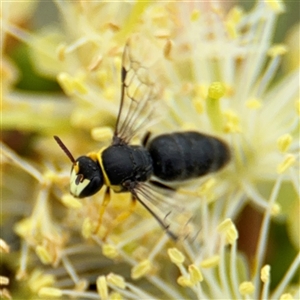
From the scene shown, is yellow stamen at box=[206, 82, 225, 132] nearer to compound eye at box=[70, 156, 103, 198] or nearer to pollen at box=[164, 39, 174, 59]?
pollen at box=[164, 39, 174, 59]

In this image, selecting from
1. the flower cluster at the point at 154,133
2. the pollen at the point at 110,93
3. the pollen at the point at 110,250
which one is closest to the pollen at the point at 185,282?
the flower cluster at the point at 154,133

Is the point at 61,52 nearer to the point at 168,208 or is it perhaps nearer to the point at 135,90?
the point at 135,90

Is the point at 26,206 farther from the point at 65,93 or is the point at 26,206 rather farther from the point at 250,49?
the point at 250,49

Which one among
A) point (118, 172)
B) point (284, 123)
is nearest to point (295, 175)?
point (284, 123)

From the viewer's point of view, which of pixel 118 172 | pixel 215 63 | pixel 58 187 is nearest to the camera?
pixel 118 172

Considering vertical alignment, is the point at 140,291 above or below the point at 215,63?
below

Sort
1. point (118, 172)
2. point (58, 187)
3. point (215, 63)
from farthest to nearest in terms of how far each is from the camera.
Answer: point (215, 63) → point (58, 187) → point (118, 172)

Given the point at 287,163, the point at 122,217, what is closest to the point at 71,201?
the point at 122,217

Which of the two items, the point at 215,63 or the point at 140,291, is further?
the point at 215,63

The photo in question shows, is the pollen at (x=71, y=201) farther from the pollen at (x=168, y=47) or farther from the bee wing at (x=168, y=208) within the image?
the pollen at (x=168, y=47)
